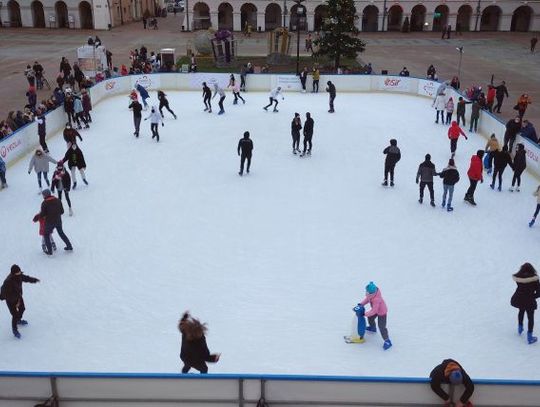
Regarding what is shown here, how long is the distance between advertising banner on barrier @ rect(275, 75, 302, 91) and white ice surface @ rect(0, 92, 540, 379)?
31.5ft

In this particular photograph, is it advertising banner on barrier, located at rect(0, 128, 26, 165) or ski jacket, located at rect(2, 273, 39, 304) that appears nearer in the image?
ski jacket, located at rect(2, 273, 39, 304)

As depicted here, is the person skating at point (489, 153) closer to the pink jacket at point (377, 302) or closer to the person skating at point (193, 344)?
the pink jacket at point (377, 302)

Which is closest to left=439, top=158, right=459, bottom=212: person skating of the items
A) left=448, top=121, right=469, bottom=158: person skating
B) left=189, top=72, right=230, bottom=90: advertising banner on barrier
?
left=448, top=121, right=469, bottom=158: person skating

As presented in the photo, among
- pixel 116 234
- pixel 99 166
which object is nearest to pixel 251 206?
pixel 116 234

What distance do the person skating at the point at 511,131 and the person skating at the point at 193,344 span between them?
1281cm

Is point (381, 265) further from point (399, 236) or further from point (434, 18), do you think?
point (434, 18)

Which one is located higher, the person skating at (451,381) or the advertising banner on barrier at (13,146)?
the person skating at (451,381)

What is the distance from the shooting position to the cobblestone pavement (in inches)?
1205

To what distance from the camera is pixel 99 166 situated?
651 inches

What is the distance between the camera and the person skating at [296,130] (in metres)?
16.9

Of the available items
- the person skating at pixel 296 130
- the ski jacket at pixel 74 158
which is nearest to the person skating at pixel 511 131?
the person skating at pixel 296 130

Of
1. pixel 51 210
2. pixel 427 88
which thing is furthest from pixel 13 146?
pixel 427 88

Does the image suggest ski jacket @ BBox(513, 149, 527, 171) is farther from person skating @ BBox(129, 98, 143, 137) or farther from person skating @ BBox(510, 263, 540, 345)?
person skating @ BBox(129, 98, 143, 137)

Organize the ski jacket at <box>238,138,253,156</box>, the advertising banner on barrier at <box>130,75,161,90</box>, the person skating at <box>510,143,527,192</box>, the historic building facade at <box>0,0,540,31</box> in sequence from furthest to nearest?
the historic building facade at <box>0,0,540,31</box>, the advertising banner on barrier at <box>130,75,161,90</box>, the ski jacket at <box>238,138,253,156</box>, the person skating at <box>510,143,527,192</box>
